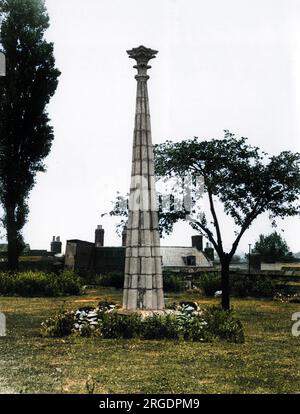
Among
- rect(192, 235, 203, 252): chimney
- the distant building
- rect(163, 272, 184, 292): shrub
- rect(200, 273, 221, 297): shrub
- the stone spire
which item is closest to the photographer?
the stone spire

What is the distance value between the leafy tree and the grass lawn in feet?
43.6

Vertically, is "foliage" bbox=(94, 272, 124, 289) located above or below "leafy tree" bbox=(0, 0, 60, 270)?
below

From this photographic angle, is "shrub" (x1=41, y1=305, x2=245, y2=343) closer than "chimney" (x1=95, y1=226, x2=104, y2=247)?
Yes

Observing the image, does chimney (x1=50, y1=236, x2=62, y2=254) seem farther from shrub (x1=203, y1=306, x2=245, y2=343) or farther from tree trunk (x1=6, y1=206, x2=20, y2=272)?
shrub (x1=203, y1=306, x2=245, y2=343)

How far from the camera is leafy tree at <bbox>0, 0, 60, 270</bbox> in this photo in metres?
23.8

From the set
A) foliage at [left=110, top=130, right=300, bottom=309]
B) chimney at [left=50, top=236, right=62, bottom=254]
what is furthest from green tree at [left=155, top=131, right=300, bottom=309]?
chimney at [left=50, top=236, right=62, bottom=254]

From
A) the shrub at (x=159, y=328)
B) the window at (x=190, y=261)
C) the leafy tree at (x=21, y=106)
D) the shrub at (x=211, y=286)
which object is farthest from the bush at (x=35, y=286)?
the window at (x=190, y=261)

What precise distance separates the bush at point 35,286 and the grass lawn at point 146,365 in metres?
9.74

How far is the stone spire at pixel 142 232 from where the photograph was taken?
1109 cm

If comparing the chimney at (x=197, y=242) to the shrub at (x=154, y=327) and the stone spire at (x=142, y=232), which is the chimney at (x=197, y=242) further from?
the shrub at (x=154, y=327)

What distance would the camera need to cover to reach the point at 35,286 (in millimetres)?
21406

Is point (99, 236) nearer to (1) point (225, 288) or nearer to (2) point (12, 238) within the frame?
(2) point (12, 238)
